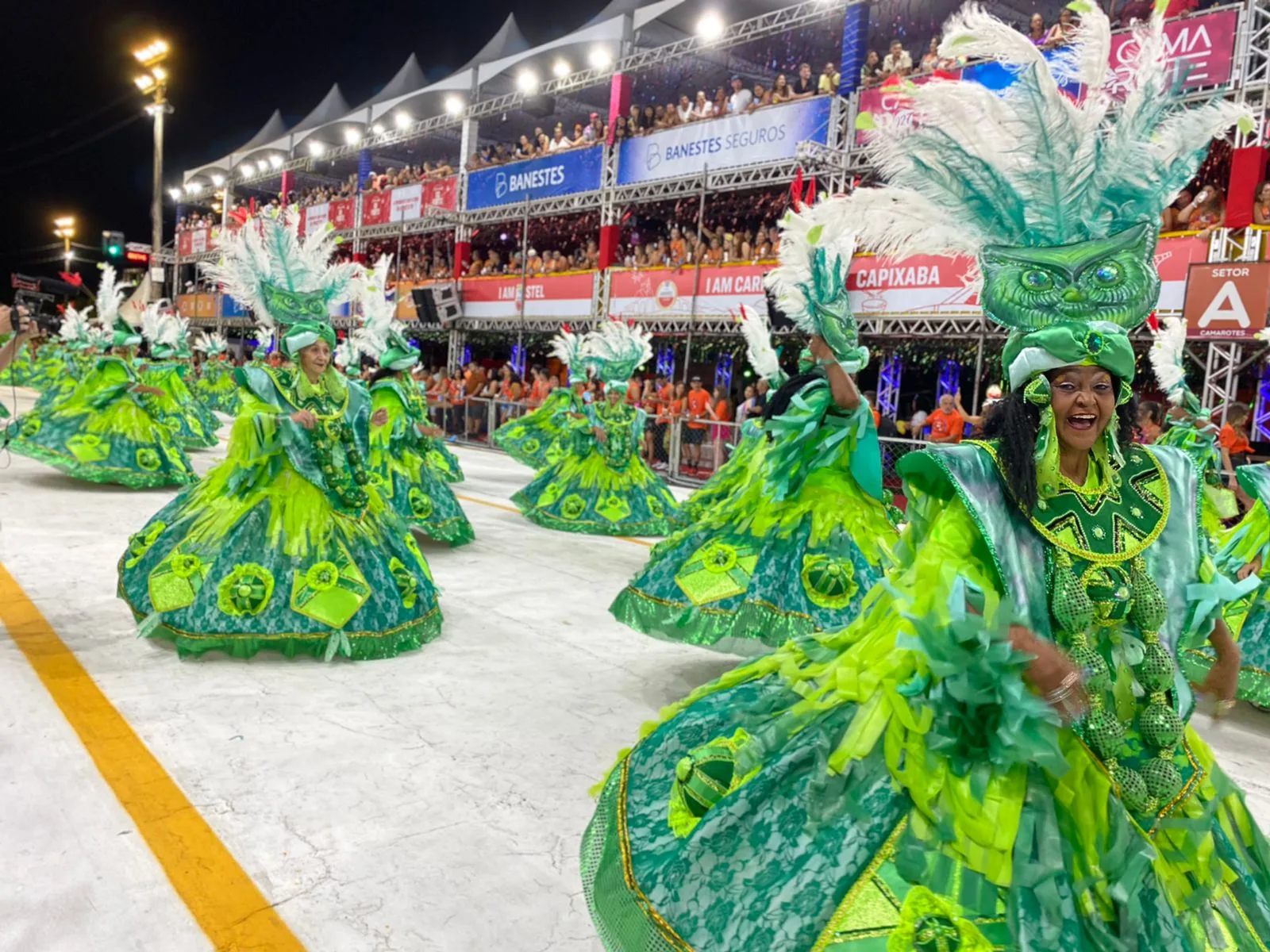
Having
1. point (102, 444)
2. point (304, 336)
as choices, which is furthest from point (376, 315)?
point (102, 444)

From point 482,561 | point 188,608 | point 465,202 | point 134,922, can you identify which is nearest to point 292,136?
point 465,202

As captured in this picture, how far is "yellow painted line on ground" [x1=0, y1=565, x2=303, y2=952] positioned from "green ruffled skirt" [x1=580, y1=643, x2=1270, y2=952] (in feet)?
3.29

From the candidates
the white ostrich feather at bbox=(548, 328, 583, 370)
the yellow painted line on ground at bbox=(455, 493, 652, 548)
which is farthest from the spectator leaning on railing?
the yellow painted line on ground at bbox=(455, 493, 652, 548)

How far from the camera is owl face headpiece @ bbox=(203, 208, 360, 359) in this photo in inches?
190

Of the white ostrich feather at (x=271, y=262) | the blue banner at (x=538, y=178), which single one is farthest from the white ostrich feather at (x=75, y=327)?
the white ostrich feather at (x=271, y=262)

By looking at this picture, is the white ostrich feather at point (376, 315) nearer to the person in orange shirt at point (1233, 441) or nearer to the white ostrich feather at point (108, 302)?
the white ostrich feather at point (108, 302)

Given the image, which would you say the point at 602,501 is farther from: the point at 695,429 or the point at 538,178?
the point at 538,178

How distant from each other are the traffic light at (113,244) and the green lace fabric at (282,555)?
20.1m

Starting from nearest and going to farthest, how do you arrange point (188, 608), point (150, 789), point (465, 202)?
point (150, 789) < point (188, 608) < point (465, 202)

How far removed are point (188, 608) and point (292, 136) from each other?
96.3 feet

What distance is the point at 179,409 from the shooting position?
1336 centimetres

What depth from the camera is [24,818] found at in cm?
290

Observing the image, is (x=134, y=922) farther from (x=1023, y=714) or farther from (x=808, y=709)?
(x=1023, y=714)

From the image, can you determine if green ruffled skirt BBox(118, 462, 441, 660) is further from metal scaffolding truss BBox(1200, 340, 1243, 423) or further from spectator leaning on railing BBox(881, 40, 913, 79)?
spectator leaning on railing BBox(881, 40, 913, 79)
